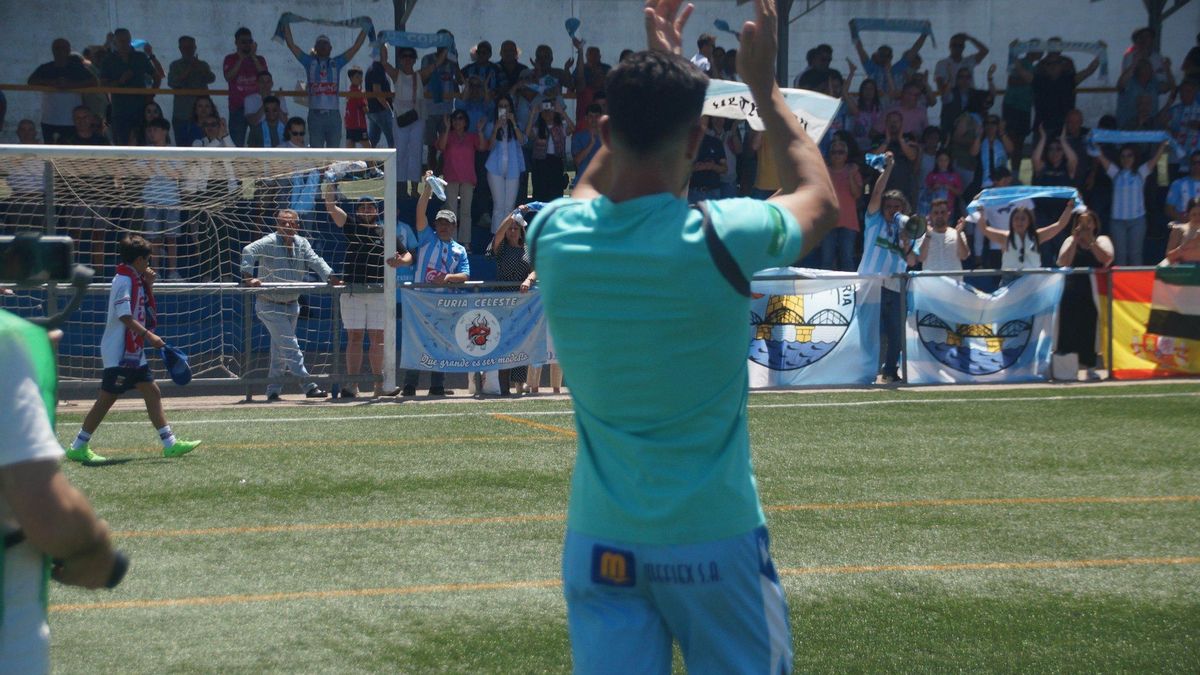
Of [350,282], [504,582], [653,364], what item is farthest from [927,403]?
[653,364]

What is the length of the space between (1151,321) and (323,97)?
11441 mm

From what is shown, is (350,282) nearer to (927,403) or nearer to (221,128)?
(221,128)

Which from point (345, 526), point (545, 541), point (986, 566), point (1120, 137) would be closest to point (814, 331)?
point (1120, 137)

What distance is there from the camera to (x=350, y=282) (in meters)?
15.1

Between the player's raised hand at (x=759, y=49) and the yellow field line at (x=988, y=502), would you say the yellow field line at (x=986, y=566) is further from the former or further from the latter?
the player's raised hand at (x=759, y=49)

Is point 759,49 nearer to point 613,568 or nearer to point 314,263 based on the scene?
point 613,568

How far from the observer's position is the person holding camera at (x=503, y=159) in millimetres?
18359

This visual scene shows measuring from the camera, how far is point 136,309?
10.8 m

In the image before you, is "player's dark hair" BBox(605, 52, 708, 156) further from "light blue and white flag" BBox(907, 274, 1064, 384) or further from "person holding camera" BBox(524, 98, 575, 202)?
"person holding camera" BBox(524, 98, 575, 202)

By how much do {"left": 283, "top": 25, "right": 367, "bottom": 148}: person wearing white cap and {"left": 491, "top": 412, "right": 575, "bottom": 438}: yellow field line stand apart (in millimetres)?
7404

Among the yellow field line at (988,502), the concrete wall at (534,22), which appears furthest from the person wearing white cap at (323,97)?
the yellow field line at (988,502)

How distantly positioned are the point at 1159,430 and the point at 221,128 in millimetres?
12352

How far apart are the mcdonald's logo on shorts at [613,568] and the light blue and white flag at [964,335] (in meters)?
13.0

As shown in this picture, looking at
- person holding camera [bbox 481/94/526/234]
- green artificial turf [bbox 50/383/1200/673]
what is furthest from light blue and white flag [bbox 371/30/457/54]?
green artificial turf [bbox 50/383/1200/673]
